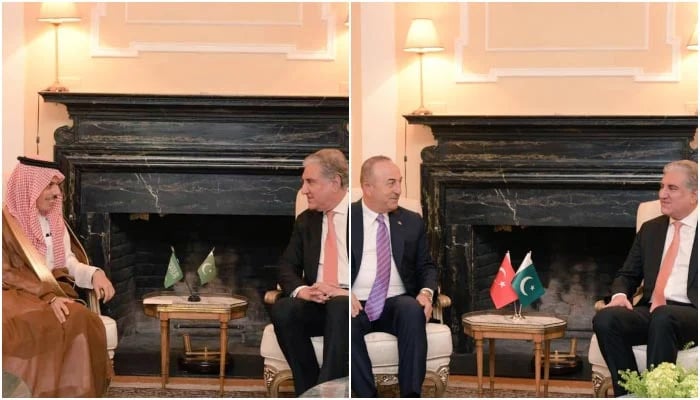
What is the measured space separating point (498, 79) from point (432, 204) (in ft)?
2.03

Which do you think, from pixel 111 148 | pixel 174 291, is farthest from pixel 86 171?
pixel 174 291

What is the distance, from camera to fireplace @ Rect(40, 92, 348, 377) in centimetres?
522

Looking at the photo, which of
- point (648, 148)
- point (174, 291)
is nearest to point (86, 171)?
point (174, 291)

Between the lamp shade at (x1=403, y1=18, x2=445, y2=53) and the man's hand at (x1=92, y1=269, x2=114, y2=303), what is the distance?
168 cm

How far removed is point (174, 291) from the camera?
526 cm

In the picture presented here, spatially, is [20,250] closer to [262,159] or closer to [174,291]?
[174,291]

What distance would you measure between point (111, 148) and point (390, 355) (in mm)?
1508

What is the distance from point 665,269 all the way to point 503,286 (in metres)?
0.70

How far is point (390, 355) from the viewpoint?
5.20m

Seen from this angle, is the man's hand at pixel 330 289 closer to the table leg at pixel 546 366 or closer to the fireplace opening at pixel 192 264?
the fireplace opening at pixel 192 264

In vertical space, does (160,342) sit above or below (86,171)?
below

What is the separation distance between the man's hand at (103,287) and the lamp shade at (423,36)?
5.50ft

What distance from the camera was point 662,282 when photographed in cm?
520

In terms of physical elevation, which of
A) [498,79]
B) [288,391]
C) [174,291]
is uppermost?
[498,79]
